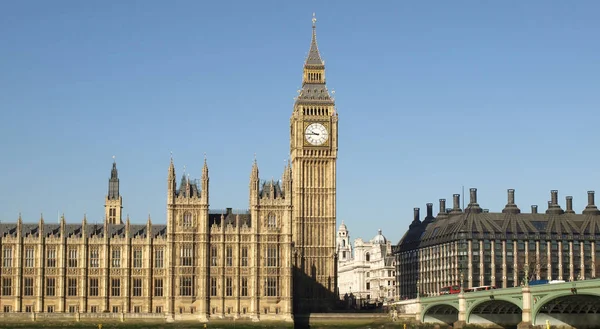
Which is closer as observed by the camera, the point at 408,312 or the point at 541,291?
the point at 541,291

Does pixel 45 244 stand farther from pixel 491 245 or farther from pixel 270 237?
pixel 491 245

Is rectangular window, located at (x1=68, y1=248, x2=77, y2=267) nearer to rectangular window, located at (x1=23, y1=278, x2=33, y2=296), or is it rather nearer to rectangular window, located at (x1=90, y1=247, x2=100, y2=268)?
rectangular window, located at (x1=90, y1=247, x2=100, y2=268)

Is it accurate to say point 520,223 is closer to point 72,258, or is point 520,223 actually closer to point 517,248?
point 517,248

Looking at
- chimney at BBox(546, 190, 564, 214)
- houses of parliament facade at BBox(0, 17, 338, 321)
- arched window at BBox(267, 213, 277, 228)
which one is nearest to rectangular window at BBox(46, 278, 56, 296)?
houses of parliament facade at BBox(0, 17, 338, 321)

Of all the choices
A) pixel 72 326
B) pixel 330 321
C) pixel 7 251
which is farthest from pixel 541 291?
pixel 7 251

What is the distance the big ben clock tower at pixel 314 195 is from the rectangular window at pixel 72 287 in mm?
29687

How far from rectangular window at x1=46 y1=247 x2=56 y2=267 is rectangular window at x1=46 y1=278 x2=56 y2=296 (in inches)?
→ 74.5

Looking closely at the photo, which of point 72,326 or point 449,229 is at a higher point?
point 449,229

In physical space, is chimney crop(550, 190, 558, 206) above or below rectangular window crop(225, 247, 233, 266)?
above

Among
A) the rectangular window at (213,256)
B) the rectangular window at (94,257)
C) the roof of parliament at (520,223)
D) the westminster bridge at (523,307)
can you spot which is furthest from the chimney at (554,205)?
the rectangular window at (94,257)

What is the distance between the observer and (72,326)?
14662 centimetres

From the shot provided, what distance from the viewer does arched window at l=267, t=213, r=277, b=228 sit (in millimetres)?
154125

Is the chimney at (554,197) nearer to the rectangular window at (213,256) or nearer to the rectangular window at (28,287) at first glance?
the rectangular window at (213,256)

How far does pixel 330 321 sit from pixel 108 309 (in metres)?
28.3
